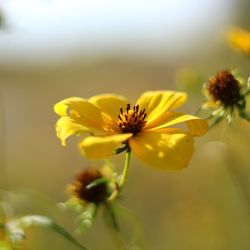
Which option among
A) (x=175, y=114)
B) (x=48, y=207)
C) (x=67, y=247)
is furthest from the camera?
(x=67, y=247)

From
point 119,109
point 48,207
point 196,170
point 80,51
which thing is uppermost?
point 119,109

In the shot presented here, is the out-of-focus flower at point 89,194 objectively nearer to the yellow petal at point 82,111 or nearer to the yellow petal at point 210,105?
the yellow petal at point 82,111

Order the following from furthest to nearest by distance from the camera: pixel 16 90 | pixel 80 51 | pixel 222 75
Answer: pixel 80 51 → pixel 16 90 → pixel 222 75

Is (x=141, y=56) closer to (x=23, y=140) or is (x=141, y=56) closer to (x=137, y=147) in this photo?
(x=23, y=140)

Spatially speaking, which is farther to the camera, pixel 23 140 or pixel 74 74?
pixel 74 74

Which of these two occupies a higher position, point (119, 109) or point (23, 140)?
point (119, 109)

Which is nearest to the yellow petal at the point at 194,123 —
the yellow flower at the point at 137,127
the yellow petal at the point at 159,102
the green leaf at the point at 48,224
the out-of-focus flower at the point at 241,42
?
the yellow flower at the point at 137,127

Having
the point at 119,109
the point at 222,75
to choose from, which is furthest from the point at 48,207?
the point at 222,75

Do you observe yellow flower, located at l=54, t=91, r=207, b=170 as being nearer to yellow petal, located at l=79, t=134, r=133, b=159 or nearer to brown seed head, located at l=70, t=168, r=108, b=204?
yellow petal, located at l=79, t=134, r=133, b=159
